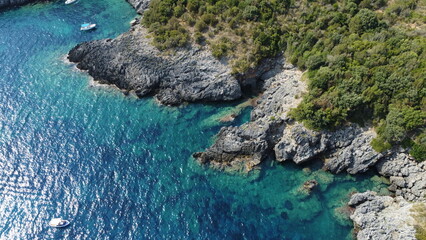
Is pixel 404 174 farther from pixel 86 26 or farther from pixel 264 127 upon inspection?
pixel 86 26

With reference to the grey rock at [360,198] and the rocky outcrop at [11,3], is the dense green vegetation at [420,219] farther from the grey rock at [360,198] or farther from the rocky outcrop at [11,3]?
the rocky outcrop at [11,3]

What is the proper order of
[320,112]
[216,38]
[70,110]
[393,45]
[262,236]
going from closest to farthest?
[262,236]
[320,112]
[393,45]
[70,110]
[216,38]

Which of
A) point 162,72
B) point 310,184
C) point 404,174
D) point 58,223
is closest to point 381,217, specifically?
point 404,174

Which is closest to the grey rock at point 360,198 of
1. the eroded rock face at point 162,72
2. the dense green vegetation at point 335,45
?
the dense green vegetation at point 335,45

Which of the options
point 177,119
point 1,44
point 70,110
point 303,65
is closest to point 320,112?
point 303,65

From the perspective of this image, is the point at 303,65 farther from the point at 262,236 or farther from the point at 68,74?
the point at 68,74
